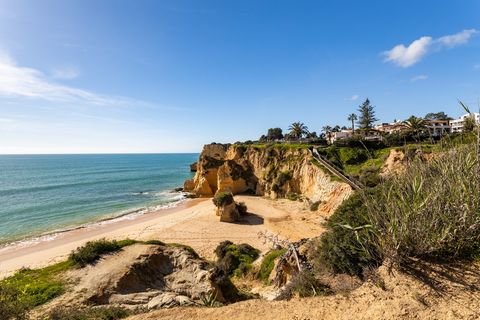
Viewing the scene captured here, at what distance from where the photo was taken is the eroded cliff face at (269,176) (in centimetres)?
3172

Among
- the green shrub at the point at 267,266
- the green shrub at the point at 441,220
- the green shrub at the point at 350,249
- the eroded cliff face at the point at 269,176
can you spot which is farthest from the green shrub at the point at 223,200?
the green shrub at the point at 441,220

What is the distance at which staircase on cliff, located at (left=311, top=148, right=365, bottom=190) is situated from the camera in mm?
25692

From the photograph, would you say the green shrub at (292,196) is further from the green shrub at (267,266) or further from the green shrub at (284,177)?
the green shrub at (267,266)

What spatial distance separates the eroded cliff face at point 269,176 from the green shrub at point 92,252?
20.7 m

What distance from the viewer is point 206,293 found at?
1070 cm

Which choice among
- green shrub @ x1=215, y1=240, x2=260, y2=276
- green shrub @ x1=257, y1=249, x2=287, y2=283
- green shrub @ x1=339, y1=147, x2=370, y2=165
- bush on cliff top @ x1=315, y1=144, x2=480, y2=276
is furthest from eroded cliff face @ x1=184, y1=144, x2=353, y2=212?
bush on cliff top @ x1=315, y1=144, x2=480, y2=276

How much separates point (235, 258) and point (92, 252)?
341 inches

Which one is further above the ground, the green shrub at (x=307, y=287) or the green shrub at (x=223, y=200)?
the green shrub at (x=307, y=287)

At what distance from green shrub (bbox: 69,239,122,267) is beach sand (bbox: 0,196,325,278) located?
806cm

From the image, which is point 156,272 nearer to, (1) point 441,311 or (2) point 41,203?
(1) point 441,311

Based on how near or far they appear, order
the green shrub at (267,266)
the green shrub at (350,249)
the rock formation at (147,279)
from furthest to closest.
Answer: the green shrub at (267,266)
the rock formation at (147,279)
the green shrub at (350,249)

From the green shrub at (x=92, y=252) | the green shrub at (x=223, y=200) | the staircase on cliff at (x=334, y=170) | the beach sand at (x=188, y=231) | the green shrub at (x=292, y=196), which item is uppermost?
the staircase on cliff at (x=334, y=170)

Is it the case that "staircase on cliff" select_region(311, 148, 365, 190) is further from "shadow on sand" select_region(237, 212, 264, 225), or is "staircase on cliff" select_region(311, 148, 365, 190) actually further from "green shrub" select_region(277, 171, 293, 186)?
"shadow on sand" select_region(237, 212, 264, 225)

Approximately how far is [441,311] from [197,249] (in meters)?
19.1
